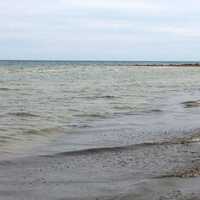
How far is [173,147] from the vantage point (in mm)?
9445

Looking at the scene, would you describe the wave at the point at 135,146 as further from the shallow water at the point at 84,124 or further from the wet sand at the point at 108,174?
the shallow water at the point at 84,124

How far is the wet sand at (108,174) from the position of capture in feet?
20.4

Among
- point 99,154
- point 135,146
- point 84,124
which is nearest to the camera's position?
point 99,154

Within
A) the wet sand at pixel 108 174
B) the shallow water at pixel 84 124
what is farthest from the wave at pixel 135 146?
the shallow water at pixel 84 124

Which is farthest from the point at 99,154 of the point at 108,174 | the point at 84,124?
the point at 84,124

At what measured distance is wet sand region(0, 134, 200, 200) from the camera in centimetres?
621

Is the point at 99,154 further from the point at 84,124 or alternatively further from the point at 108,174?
the point at 84,124

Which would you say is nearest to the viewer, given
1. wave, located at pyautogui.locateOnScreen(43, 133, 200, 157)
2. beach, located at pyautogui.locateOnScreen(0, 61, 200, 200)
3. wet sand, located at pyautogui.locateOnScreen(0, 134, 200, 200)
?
wet sand, located at pyautogui.locateOnScreen(0, 134, 200, 200)

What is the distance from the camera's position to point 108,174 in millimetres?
7301

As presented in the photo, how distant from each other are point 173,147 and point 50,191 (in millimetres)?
3754

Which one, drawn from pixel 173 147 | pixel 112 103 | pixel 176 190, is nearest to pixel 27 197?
pixel 176 190

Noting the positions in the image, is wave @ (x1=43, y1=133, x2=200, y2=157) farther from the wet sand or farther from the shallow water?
the shallow water

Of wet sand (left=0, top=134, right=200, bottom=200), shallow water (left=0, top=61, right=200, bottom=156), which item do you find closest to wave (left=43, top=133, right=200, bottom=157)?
wet sand (left=0, top=134, right=200, bottom=200)

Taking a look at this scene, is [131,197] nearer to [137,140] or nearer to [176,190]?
[176,190]
